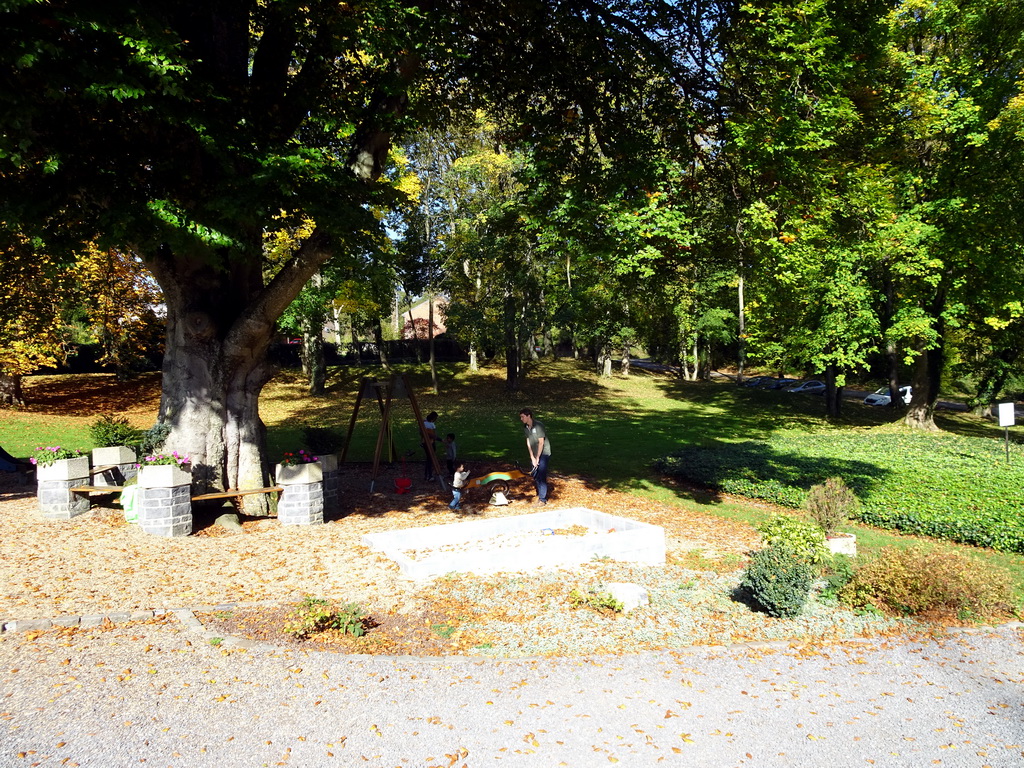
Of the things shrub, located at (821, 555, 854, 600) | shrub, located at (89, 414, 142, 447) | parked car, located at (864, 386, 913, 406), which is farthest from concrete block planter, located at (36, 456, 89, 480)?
parked car, located at (864, 386, 913, 406)

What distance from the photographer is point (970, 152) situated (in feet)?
80.9

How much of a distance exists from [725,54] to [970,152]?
1611 centimetres

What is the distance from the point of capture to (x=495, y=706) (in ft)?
19.2

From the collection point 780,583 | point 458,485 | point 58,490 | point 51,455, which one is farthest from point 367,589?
point 51,455

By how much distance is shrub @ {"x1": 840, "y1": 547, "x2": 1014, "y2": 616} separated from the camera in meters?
8.15

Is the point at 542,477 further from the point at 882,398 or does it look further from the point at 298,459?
the point at 882,398

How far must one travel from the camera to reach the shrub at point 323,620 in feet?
23.8

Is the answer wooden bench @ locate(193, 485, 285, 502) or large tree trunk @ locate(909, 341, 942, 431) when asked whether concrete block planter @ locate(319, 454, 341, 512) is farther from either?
large tree trunk @ locate(909, 341, 942, 431)

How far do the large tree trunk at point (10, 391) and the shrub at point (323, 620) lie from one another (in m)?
26.6

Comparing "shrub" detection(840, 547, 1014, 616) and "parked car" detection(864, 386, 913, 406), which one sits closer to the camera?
"shrub" detection(840, 547, 1014, 616)

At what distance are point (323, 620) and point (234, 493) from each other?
197 inches

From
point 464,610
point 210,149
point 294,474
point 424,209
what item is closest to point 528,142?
point 210,149

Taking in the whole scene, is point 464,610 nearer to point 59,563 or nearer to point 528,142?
point 59,563

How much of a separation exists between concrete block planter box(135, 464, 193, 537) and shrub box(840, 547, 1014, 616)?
955 centimetres
